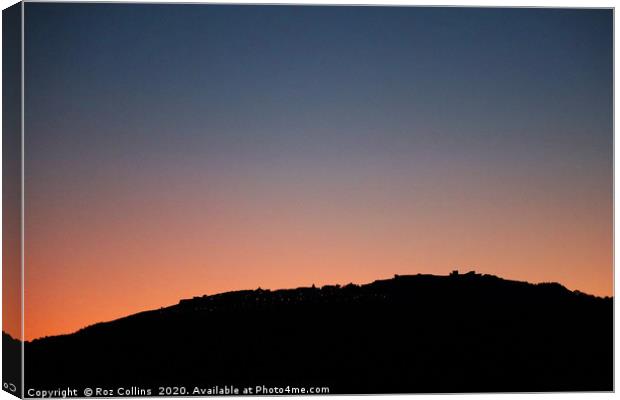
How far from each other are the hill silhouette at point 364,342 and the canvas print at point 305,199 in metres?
0.02

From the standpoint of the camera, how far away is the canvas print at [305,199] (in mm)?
10023

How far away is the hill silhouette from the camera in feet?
33.1

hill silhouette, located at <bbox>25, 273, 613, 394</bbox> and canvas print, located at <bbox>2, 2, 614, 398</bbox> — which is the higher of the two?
canvas print, located at <bbox>2, 2, 614, 398</bbox>

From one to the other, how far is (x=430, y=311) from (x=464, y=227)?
2.33 feet

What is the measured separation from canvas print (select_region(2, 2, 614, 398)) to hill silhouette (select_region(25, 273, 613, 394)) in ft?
0.06

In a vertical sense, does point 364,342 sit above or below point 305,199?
below

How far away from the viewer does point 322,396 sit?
1019cm

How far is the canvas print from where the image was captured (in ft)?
32.9

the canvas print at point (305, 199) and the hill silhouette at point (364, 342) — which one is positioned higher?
the canvas print at point (305, 199)

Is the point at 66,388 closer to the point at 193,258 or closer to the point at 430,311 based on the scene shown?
the point at 193,258

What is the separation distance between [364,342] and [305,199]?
1.20 m

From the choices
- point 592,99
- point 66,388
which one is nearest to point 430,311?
Result: point 592,99

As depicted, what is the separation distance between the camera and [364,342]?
1025 centimetres

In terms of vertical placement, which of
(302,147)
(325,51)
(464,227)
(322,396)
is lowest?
(322,396)
